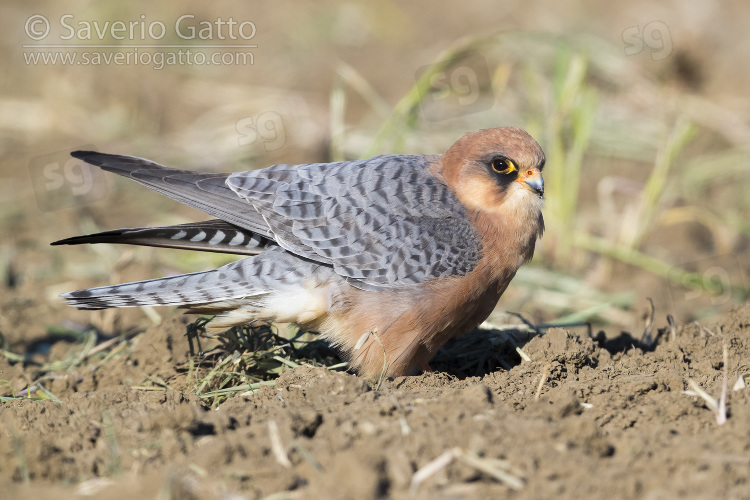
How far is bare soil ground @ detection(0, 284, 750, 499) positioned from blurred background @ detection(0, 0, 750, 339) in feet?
7.21

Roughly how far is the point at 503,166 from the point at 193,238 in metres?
1.91

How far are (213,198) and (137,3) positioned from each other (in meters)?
9.44

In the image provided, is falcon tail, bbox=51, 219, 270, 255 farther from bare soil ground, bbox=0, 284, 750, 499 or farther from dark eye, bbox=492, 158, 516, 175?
dark eye, bbox=492, 158, 516, 175

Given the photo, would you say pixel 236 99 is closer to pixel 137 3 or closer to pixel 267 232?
pixel 137 3

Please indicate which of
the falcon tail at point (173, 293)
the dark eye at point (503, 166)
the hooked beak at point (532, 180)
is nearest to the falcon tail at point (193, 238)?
the falcon tail at point (173, 293)

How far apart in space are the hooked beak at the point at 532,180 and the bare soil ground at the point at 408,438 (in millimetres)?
947

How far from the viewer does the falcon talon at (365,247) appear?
15.1ft

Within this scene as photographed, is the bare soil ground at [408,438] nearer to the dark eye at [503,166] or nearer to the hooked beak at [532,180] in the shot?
the hooked beak at [532,180]

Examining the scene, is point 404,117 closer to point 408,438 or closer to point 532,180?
point 532,180

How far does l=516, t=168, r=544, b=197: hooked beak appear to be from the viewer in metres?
4.66

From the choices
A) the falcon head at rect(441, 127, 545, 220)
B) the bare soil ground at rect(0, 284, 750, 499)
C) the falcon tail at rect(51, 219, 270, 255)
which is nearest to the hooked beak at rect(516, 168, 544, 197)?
the falcon head at rect(441, 127, 545, 220)

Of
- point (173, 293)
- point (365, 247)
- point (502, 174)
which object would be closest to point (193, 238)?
point (173, 293)

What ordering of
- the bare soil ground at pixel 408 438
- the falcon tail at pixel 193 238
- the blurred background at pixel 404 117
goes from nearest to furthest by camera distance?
the bare soil ground at pixel 408 438 → the falcon tail at pixel 193 238 → the blurred background at pixel 404 117

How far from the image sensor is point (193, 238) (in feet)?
15.6
